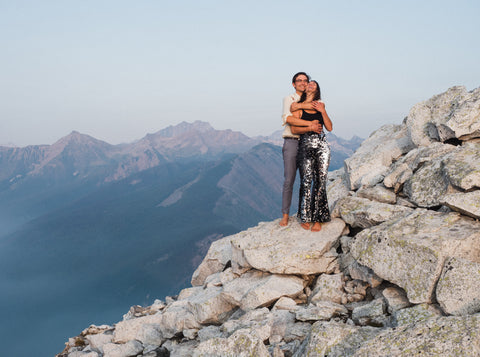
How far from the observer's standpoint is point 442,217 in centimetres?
944

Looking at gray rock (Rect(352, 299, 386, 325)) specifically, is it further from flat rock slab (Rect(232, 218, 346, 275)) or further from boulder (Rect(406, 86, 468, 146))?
boulder (Rect(406, 86, 468, 146))

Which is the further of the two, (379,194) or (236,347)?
(379,194)

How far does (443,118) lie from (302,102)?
6950 millimetres

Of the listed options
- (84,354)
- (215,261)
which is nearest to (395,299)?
(215,261)

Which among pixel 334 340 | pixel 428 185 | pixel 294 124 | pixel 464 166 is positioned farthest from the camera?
pixel 294 124

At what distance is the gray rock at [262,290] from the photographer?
11.1m

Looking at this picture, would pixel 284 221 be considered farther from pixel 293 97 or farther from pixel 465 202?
pixel 465 202

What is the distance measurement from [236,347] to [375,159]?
11522mm

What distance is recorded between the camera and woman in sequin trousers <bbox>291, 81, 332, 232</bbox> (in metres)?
11.4

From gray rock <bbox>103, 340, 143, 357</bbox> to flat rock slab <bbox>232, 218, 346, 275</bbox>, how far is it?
488cm

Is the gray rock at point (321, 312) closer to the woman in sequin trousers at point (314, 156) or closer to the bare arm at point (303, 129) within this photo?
the woman in sequin trousers at point (314, 156)

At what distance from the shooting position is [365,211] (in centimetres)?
1138

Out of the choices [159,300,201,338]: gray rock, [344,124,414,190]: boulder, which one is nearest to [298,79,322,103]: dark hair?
[344,124,414,190]: boulder

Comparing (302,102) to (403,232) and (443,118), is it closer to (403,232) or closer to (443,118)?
(403,232)
